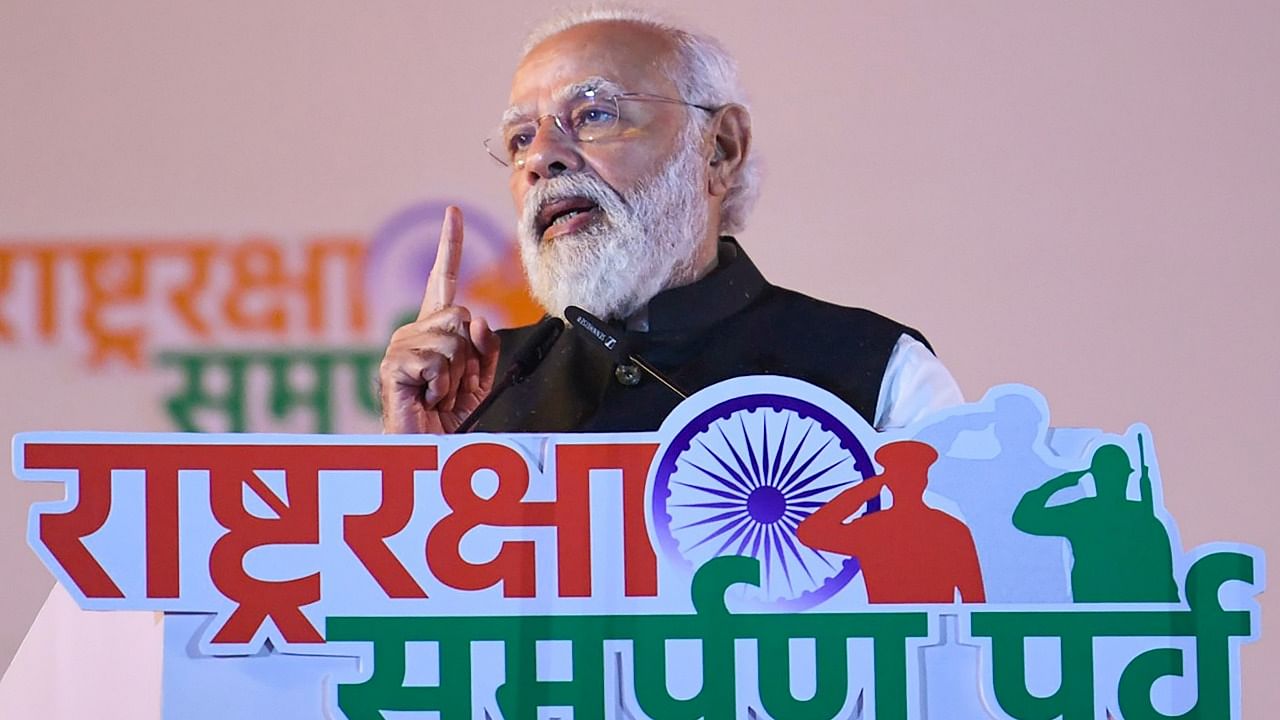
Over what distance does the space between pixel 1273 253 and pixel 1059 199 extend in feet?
1.29

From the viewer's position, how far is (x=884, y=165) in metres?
2.74

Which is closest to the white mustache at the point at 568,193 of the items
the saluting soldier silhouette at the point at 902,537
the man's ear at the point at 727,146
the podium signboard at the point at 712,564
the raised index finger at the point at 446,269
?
the raised index finger at the point at 446,269

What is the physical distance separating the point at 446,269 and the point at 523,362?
7.9 inches

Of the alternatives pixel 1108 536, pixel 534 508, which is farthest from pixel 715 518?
pixel 1108 536

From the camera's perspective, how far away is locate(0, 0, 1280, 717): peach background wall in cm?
269

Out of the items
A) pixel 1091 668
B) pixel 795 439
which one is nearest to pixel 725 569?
pixel 795 439

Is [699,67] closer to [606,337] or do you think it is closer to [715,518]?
[606,337]

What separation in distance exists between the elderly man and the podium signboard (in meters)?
0.34

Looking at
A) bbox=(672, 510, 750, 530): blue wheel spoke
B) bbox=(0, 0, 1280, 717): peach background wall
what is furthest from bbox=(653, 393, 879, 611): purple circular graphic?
bbox=(0, 0, 1280, 717): peach background wall

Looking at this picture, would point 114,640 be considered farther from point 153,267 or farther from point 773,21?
point 773,21

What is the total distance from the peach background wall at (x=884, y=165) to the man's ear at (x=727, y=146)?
0.32 meters

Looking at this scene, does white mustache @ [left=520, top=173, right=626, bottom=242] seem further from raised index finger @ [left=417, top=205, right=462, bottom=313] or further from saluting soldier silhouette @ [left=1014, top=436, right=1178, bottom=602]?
saluting soldier silhouette @ [left=1014, top=436, right=1178, bottom=602]

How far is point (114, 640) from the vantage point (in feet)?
5.83

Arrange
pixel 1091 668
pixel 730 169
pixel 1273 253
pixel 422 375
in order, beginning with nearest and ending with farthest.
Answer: pixel 1091 668
pixel 422 375
pixel 730 169
pixel 1273 253
